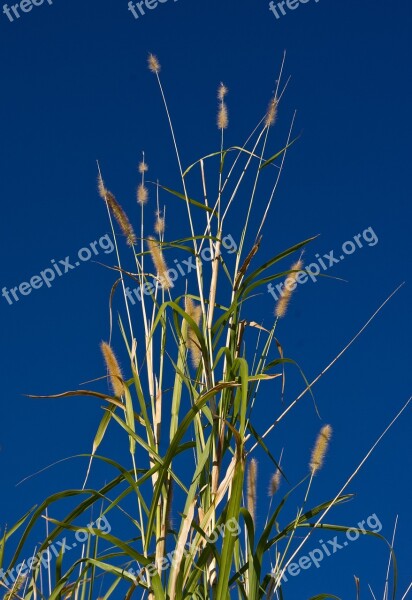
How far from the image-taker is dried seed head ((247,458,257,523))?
5.98 ft

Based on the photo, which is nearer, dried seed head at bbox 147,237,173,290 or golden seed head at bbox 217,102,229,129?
dried seed head at bbox 147,237,173,290

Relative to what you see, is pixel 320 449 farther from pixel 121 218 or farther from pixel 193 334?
pixel 121 218

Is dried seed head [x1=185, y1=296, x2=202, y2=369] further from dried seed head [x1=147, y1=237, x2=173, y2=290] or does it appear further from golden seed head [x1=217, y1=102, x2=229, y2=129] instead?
golden seed head [x1=217, y1=102, x2=229, y2=129]

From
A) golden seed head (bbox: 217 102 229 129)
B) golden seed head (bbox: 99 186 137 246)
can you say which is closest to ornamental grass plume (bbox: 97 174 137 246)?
golden seed head (bbox: 99 186 137 246)

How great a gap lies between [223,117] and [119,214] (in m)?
0.41

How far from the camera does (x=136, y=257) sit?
6.43 feet

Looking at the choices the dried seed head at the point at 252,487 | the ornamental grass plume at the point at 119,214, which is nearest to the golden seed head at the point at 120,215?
the ornamental grass plume at the point at 119,214

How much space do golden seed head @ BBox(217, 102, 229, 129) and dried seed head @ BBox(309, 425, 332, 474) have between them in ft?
2.72

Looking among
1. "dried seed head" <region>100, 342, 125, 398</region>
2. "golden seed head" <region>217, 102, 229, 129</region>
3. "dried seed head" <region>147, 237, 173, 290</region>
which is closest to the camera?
"dried seed head" <region>100, 342, 125, 398</region>

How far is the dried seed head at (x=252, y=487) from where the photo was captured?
5.98 feet

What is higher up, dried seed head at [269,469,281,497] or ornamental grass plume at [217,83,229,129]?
ornamental grass plume at [217,83,229,129]

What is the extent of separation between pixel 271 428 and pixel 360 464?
22 centimetres

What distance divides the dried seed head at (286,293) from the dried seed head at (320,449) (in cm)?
29

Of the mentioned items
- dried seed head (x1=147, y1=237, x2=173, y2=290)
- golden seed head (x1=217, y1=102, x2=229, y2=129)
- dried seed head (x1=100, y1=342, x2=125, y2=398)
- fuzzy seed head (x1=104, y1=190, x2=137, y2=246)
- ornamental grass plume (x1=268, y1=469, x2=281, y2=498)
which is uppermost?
golden seed head (x1=217, y1=102, x2=229, y2=129)
